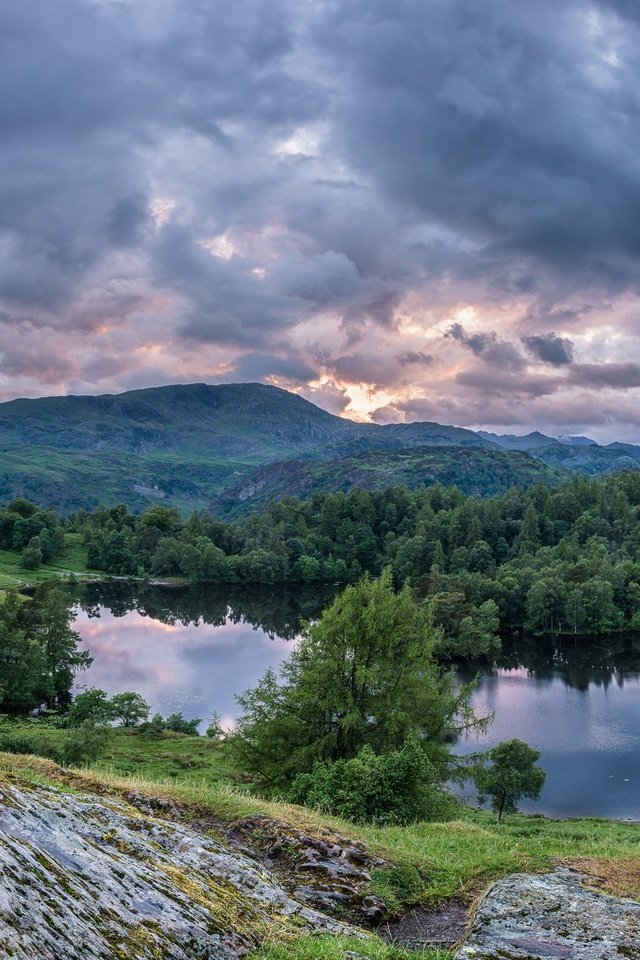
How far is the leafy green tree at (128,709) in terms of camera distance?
203 feet

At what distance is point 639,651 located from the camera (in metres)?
102

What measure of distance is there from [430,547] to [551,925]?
522ft

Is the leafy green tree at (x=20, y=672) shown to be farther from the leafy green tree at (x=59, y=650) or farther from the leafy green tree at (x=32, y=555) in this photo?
the leafy green tree at (x=32, y=555)

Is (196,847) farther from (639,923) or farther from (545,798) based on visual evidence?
(545,798)

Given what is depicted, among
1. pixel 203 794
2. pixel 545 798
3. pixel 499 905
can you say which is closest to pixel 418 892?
pixel 499 905

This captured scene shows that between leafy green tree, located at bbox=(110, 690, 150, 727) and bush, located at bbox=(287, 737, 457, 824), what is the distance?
4668 cm

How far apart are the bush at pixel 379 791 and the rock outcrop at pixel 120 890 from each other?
9.70 meters

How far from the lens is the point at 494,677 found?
89688 millimetres

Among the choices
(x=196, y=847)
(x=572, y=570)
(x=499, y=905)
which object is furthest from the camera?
(x=572, y=570)

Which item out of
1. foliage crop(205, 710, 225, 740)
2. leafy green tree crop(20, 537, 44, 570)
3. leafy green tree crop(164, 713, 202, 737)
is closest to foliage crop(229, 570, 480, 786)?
foliage crop(205, 710, 225, 740)

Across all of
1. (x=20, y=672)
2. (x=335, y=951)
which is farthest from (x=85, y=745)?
(x=335, y=951)

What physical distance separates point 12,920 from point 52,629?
8012 centimetres

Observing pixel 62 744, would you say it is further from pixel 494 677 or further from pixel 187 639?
pixel 187 639

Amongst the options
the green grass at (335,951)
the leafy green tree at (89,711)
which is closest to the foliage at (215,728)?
the leafy green tree at (89,711)
